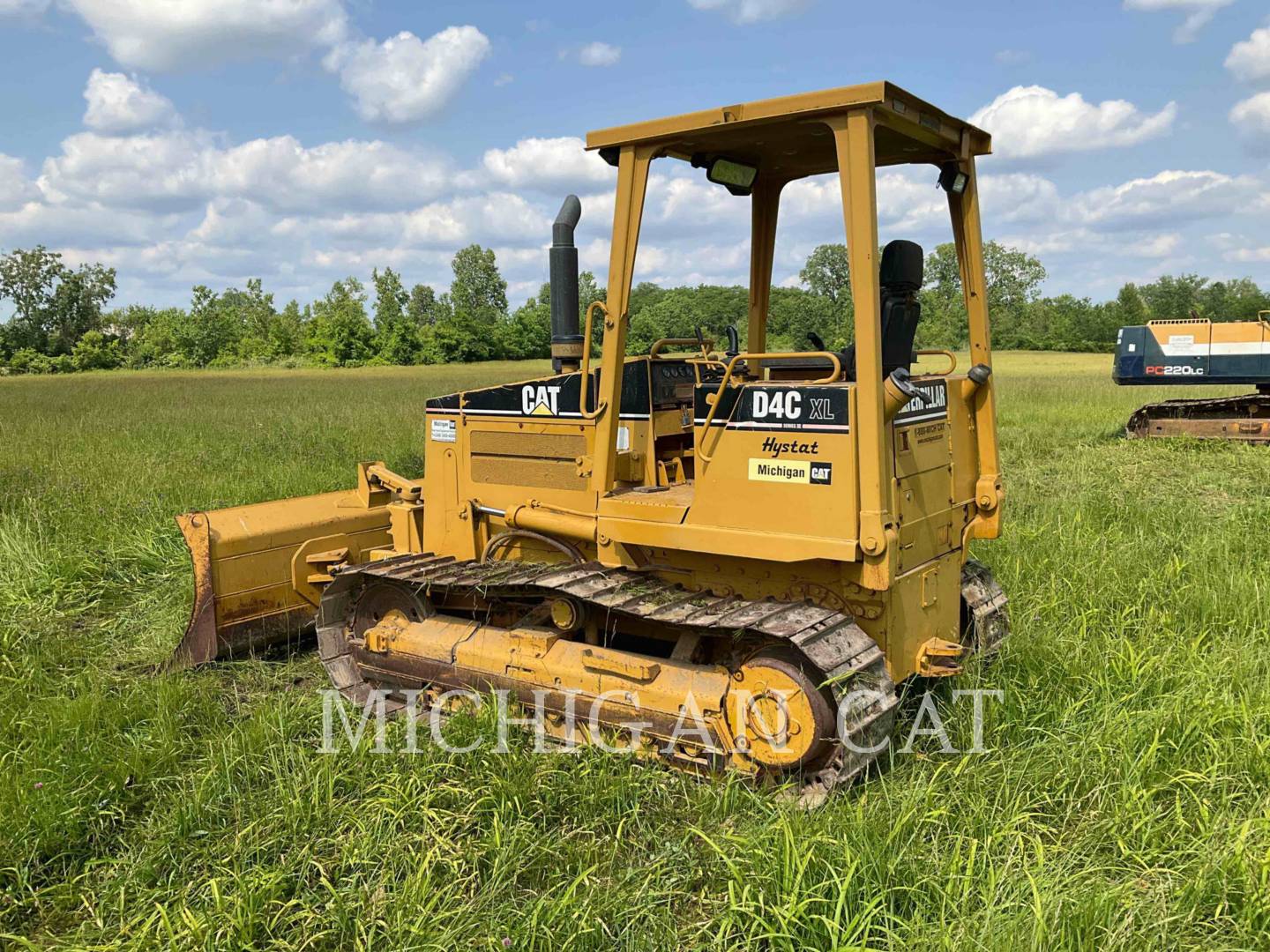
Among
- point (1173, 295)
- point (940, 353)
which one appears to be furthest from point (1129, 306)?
point (940, 353)

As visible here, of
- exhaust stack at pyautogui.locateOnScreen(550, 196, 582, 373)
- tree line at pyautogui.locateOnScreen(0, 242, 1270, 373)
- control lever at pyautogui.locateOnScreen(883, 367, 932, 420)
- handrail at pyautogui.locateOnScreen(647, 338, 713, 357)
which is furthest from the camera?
tree line at pyautogui.locateOnScreen(0, 242, 1270, 373)

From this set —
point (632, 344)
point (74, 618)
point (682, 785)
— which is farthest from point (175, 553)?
point (682, 785)

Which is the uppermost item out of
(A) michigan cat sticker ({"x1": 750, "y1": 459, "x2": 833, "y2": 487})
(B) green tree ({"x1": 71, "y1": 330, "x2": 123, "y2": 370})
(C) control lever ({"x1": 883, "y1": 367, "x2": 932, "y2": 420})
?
(B) green tree ({"x1": 71, "y1": 330, "x2": 123, "y2": 370})

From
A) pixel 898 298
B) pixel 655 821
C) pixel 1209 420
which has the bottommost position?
pixel 655 821

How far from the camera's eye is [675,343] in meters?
5.23

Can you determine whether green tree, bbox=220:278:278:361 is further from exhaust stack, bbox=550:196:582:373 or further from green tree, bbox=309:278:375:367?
exhaust stack, bbox=550:196:582:373

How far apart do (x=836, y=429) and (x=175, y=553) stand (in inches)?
241

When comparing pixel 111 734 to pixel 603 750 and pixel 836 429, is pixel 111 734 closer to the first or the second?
pixel 603 750

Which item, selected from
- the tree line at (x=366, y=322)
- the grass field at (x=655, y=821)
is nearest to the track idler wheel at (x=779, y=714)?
the grass field at (x=655, y=821)

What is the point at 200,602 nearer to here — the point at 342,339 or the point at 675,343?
the point at 675,343

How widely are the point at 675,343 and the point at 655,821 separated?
2.50 m

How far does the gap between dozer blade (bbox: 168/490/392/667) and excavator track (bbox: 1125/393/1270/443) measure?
1275cm

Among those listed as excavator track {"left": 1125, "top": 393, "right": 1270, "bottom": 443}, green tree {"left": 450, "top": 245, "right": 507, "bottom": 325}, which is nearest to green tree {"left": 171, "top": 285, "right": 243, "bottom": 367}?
green tree {"left": 450, "top": 245, "right": 507, "bottom": 325}

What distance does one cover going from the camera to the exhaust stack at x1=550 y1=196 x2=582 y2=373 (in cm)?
532
